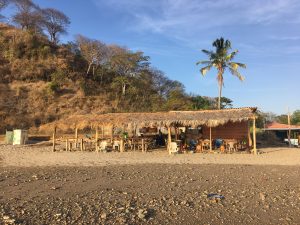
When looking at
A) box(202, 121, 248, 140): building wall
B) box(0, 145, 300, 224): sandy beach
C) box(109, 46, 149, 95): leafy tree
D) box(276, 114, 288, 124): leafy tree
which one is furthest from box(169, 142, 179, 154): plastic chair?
box(276, 114, 288, 124): leafy tree

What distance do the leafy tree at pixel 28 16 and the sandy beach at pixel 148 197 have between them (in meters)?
43.5

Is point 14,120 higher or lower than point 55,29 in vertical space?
lower

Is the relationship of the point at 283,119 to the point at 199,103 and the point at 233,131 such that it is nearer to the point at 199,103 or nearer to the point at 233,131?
the point at 199,103

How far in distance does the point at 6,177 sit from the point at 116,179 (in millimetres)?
3253

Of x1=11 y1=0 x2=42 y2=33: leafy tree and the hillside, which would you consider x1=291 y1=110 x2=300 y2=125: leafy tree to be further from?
x1=11 y1=0 x2=42 y2=33: leafy tree

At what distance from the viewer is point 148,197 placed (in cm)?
731

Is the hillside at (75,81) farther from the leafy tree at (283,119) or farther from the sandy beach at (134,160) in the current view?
the sandy beach at (134,160)

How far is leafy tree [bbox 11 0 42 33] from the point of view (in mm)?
49469

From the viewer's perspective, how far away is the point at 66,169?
38.8 feet

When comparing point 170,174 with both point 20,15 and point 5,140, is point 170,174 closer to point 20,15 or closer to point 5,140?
point 5,140

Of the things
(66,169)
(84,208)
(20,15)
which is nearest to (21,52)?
(20,15)

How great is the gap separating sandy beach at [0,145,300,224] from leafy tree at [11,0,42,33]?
143 ft

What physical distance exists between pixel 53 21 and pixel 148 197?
48596 millimetres

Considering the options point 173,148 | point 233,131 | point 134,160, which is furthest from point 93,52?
point 134,160
